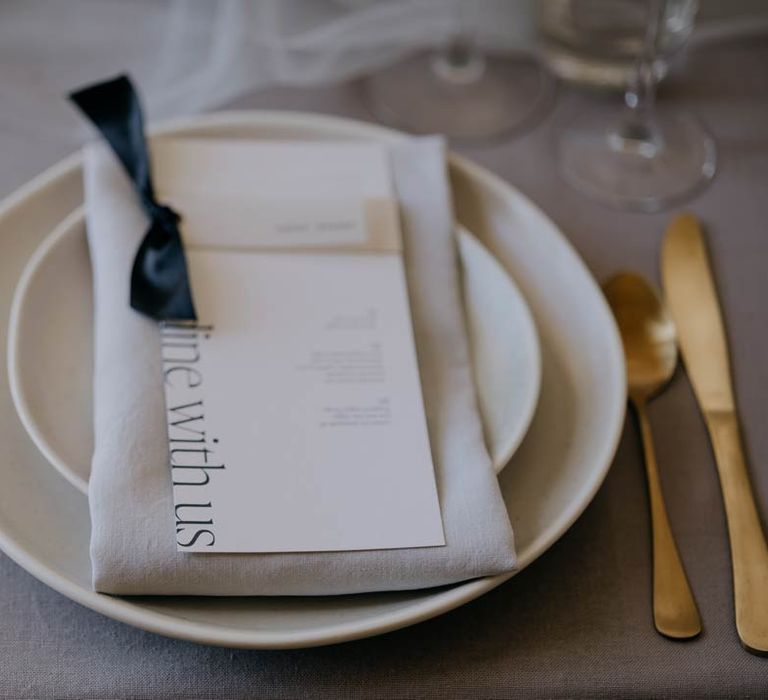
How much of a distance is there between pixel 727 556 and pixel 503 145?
12.5 inches

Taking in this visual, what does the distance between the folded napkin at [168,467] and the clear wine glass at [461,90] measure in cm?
16

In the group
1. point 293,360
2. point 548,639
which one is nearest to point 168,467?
point 293,360

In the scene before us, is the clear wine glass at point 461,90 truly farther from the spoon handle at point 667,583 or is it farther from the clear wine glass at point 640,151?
the spoon handle at point 667,583

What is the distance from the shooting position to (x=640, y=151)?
74 cm

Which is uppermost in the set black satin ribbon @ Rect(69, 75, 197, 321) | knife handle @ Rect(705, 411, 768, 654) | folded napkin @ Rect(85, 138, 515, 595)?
black satin ribbon @ Rect(69, 75, 197, 321)

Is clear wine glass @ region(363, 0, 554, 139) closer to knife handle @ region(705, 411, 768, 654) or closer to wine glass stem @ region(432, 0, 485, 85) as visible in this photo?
wine glass stem @ region(432, 0, 485, 85)

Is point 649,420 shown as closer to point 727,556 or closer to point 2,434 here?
point 727,556

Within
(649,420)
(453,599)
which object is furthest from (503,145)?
(453,599)

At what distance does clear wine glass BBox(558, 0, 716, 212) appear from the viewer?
2.31 feet

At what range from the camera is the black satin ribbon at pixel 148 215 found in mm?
541

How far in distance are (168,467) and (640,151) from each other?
0.41m

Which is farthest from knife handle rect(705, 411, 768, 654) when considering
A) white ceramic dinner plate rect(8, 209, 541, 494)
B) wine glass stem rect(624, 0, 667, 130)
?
wine glass stem rect(624, 0, 667, 130)

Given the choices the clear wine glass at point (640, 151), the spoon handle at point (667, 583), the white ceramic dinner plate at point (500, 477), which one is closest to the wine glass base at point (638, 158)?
the clear wine glass at point (640, 151)

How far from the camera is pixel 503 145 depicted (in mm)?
728
